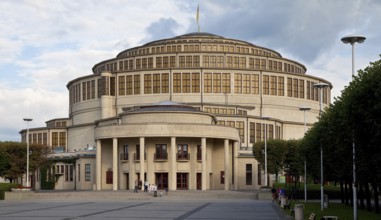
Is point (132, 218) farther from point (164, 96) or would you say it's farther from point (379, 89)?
point (164, 96)

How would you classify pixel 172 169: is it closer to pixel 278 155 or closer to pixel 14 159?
pixel 278 155

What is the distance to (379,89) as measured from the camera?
27.9m

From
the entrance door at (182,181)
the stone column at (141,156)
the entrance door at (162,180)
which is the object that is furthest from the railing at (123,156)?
the entrance door at (182,181)

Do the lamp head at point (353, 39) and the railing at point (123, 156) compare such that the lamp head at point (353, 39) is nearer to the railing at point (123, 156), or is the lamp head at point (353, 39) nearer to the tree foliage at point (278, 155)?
the tree foliage at point (278, 155)

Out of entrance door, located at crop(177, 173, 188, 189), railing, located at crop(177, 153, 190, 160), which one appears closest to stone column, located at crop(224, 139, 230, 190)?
railing, located at crop(177, 153, 190, 160)

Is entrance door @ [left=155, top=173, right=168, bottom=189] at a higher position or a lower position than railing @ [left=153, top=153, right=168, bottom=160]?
lower

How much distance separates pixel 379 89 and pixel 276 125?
8226 cm

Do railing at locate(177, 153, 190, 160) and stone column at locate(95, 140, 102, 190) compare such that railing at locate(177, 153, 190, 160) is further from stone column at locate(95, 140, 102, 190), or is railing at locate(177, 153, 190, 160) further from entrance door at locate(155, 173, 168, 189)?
stone column at locate(95, 140, 102, 190)

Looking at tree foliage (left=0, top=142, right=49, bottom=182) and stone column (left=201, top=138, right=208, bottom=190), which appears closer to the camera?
stone column (left=201, top=138, right=208, bottom=190)

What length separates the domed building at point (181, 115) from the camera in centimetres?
8381

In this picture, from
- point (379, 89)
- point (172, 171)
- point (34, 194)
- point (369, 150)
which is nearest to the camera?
point (379, 89)

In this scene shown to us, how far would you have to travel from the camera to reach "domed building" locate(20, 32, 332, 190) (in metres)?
83.8

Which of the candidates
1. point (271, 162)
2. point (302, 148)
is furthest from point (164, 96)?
point (302, 148)

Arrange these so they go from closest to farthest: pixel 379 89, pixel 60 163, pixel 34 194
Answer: pixel 379 89
pixel 34 194
pixel 60 163
